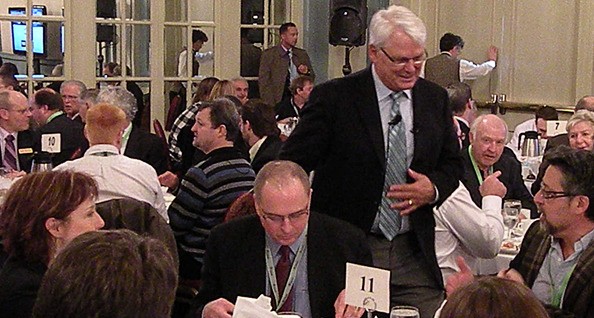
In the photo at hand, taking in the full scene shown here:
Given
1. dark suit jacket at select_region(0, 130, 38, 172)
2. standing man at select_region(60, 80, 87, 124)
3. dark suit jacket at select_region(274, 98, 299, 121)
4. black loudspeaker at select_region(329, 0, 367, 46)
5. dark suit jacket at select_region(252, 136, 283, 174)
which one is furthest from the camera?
black loudspeaker at select_region(329, 0, 367, 46)

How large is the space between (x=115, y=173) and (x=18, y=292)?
5.90 ft

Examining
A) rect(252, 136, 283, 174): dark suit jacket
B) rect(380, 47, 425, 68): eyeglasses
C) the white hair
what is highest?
the white hair

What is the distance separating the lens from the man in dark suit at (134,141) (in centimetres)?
632

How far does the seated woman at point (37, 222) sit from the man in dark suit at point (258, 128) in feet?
10.4

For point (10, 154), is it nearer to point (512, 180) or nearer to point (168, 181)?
point (168, 181)

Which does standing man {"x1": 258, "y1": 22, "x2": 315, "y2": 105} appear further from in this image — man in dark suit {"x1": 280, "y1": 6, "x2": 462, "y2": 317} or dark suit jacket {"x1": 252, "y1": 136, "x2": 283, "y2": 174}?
man in dark suit {"x1": 280, "y1": 6, "x2": 462, "y2": 317}

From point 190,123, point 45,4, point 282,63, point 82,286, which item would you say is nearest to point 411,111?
point 82,286

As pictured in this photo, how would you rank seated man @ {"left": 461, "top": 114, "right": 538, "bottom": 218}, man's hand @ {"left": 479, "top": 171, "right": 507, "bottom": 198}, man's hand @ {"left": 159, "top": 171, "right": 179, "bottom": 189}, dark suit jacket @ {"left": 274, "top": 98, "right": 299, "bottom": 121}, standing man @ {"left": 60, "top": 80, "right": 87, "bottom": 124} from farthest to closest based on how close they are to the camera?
dark suit jacket @ {"left": 274, "top": 98, "right": 299, "bottom": 121} → standing man @ {"left": 60, "top": 80, "right": 87, "bottom": 124} → man's hand @ {"left": 159, "top": 171, "right": 179, "bottom": 189} → seated man @ {"left": 461, "top": 114, "right": 538, "bottom": 218} → man's hand @ {"left": 479, "top": 171, "right": 507, "bottom": 198}

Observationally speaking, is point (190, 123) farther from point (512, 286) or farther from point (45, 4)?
point (512, 286)

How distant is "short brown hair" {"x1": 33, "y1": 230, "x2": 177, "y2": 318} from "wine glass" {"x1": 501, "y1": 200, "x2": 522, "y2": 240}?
10.3ft

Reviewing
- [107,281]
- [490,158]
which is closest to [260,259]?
[107,281]

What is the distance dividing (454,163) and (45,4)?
625 cm

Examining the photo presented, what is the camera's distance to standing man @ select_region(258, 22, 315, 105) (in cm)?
1016

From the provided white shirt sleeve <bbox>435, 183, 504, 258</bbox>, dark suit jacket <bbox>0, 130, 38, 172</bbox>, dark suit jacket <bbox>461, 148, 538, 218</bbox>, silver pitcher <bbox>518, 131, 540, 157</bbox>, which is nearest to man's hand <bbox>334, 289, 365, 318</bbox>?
white shirt sleeve <bbox>435, 183, 504, 258</bbox>
